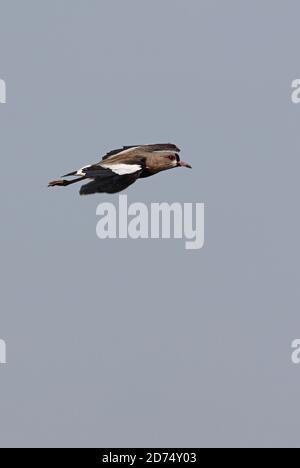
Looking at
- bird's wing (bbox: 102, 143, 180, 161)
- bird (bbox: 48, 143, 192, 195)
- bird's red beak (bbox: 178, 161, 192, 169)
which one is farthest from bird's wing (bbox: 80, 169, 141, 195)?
bird's red beak (bbox: 178, 161, 192, 169)

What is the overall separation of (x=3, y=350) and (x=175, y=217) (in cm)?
705

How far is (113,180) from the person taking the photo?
50.4m

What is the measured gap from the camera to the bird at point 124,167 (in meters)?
50.0

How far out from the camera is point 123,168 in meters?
52.0

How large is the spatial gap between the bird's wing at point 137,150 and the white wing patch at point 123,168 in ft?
6.30

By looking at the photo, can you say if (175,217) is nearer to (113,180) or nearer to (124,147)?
(124,147)

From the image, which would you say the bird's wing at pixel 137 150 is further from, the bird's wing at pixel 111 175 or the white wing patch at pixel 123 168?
the white wing patch at pixel 123 168

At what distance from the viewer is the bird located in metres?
50.0

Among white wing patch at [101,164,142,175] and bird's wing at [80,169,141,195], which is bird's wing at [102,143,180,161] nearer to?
white wing patch at [101,164,142,175]
